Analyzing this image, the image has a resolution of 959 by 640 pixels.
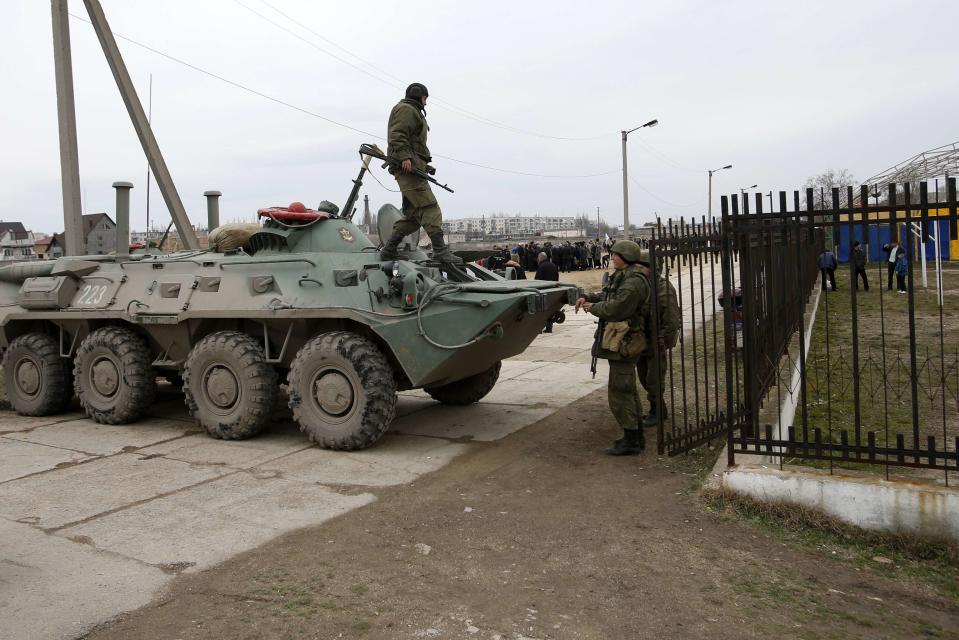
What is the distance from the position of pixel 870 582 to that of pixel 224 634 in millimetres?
3039

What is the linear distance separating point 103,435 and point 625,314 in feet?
17.0

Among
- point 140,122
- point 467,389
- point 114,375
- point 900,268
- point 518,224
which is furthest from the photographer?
point 518,224

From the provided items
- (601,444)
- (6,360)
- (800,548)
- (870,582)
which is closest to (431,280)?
(601,444)

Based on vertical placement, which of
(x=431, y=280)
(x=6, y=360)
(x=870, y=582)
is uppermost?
(x=431, y=280)

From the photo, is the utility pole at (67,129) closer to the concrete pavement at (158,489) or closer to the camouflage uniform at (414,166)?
the concrete pavement at (158,489)

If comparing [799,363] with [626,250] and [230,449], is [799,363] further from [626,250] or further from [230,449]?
[230,449]

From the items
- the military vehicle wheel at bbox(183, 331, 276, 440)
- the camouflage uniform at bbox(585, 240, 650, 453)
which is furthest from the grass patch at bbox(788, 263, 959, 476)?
the military vehicle wheel at bbox(183, 331, 276, 440)

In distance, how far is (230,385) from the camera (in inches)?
285

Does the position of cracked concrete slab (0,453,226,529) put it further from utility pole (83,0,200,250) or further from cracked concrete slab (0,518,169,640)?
utility pole (83,0,200,250)

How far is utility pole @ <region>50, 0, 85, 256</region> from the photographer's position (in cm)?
1278

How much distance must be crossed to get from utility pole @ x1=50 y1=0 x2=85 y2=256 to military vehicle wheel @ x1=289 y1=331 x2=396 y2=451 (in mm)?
8034

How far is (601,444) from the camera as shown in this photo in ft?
22.2

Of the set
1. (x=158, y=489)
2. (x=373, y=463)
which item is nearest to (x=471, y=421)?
(x=373, y=463)

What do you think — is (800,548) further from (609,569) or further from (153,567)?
(153,567)
